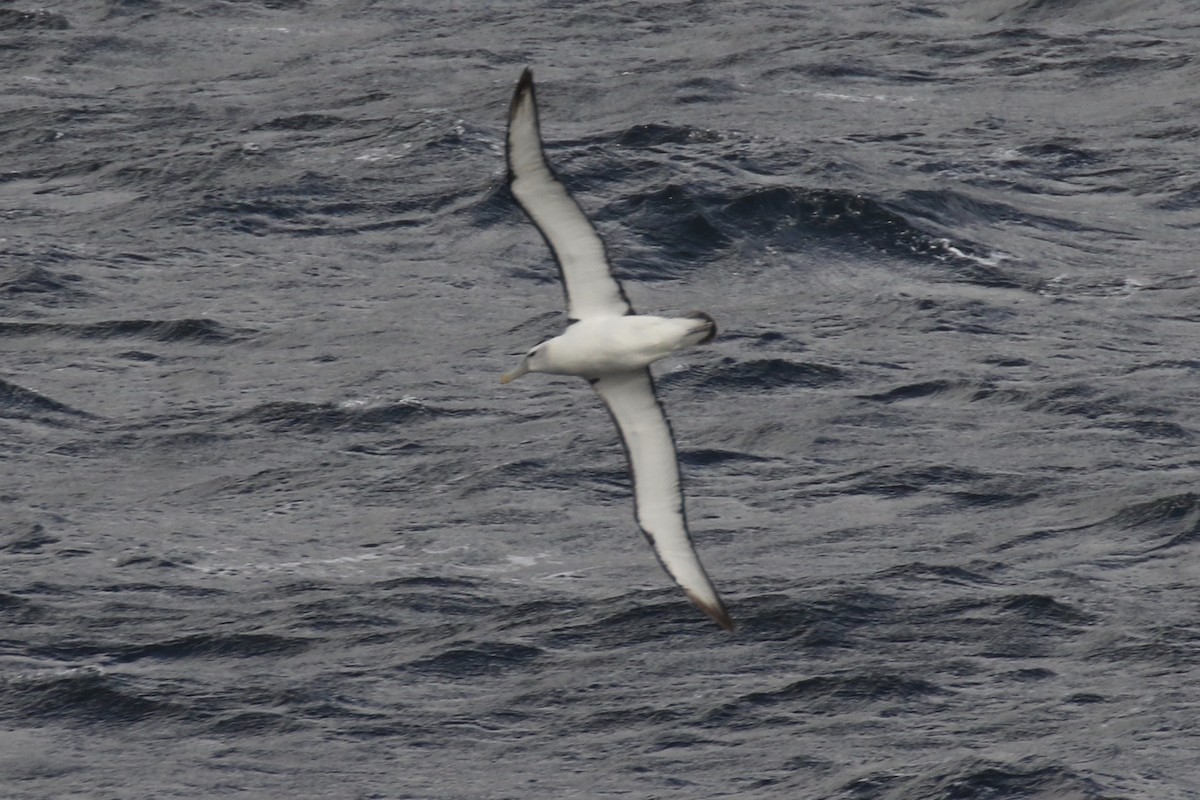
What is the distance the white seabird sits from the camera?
1802 centimetres

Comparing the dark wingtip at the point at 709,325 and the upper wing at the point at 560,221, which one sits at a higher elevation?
the upper wing at the point at 560,221

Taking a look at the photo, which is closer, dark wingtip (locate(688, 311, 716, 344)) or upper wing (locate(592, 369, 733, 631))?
dark wingtip (locate(688, 311, 716, 344))

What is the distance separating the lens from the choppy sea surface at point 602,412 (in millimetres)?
23672

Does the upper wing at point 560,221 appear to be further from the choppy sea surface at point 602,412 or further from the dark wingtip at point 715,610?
Result: the choppy sea surface at point 602,412

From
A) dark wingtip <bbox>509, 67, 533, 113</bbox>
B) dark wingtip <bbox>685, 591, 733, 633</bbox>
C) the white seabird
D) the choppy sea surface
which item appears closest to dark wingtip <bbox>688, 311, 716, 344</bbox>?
the white seabird

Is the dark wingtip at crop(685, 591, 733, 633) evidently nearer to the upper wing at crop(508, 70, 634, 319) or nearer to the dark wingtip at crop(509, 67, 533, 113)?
the upper wing at crop(508, 70, 634, 319)

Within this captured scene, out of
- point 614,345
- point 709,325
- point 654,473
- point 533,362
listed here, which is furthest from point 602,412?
point 709,325

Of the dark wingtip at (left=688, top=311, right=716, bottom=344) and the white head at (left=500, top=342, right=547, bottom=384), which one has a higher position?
the dark wingtip at (left=688, top=311, right=716, bottom=344)

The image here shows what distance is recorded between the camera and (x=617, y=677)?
2453 cm

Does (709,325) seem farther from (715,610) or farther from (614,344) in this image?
(715,610)

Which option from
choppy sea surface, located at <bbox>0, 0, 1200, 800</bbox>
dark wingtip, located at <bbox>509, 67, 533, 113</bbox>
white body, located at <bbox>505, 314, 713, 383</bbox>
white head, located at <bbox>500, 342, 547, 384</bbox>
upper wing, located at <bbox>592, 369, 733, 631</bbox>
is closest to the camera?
dark wingtip, located at <bbox>509, 67, 533, 113</bbox>

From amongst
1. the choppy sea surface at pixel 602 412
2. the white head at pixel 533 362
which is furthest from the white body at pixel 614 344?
the choppy sea surface at pixel 602 412

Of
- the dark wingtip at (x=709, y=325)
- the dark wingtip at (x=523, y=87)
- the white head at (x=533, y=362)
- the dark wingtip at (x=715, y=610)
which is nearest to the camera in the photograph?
the dark wingtip at (x=523, y=87)

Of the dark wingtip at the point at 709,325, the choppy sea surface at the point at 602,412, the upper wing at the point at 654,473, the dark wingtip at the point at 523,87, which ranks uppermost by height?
the dark wingtip at the point at 523,87
